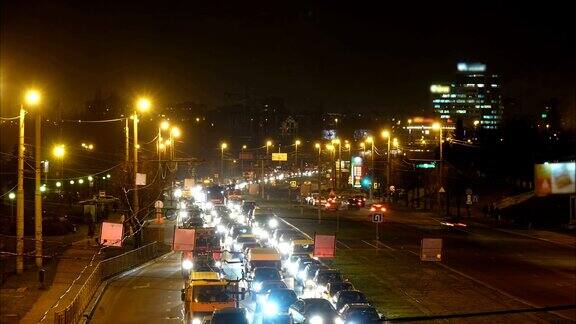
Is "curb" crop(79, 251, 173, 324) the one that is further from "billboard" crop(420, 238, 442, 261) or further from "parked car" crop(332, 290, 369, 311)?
"billboard" crop(420, 238, 442, 261)

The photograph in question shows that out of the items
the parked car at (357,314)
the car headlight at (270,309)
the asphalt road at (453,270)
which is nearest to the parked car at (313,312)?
the parked car at (357,314)

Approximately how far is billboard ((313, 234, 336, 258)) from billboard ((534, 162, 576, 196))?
2831 cm

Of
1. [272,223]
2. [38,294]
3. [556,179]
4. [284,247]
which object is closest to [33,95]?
[38,294]

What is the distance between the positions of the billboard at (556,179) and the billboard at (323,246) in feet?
92.9

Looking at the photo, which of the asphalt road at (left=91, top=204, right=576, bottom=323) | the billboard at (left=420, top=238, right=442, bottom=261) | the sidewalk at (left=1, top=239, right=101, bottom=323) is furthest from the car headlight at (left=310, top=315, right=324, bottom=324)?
the billboard at (left=420, top=238, right=442, bottom=261)

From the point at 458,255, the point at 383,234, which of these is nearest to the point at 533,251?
the point at 458,255

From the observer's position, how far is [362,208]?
8394 centimetres

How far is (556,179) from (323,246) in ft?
93.7

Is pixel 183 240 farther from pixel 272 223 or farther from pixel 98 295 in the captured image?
pixel 272 223

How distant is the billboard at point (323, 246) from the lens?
3372cm

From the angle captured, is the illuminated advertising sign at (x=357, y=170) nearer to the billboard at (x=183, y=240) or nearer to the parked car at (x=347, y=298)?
the billboard at (x=183, y=240)

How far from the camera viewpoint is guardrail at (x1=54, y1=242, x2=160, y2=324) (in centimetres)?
2078

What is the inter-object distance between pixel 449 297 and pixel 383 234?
2500 cm

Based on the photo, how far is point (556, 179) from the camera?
540 centimetres
